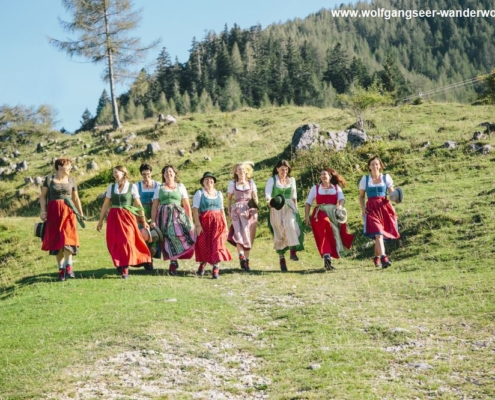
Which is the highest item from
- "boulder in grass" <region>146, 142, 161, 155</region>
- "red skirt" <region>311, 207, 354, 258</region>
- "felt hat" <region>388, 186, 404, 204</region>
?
"boulder in grass" <region>146, 142, 161, 155</region>

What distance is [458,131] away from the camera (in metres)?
22.8

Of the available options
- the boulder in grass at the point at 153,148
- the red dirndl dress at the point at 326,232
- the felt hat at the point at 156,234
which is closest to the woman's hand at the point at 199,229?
the felt hat at the point at 156,234

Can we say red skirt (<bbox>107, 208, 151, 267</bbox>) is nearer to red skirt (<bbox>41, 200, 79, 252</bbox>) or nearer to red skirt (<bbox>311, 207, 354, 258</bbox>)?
red skirt (<bbox>41, 200, 79, 252</bbox>)

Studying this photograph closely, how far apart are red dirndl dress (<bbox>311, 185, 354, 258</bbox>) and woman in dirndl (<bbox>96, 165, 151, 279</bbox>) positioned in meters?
3.47

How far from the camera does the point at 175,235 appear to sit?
1185 cm

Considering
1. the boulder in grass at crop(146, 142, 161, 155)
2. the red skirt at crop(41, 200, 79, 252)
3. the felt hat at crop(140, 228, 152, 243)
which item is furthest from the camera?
the boulder in grass at crop(146, 142, 161, 155)

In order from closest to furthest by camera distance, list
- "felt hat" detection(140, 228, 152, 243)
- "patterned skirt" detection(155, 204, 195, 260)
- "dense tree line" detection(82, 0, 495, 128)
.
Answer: "felt hat" detection(140, 228, 152, 243) → "patterned skirt" detection(155, 204, 195, 260) → "dense tree line" detection(82, 0, 495, 128)

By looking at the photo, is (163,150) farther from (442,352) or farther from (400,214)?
(442,352)

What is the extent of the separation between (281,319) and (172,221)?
13.6 ft

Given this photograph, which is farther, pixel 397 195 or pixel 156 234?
pixel 397 195

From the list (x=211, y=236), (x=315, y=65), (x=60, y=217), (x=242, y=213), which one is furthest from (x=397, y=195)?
(x=315, y=65)

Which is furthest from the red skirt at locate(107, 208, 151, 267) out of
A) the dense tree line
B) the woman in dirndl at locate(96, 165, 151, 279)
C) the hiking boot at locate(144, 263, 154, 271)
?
the dense tree line

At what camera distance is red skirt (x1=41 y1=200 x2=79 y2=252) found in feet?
36.4

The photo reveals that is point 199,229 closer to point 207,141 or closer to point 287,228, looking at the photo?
point 287,228
